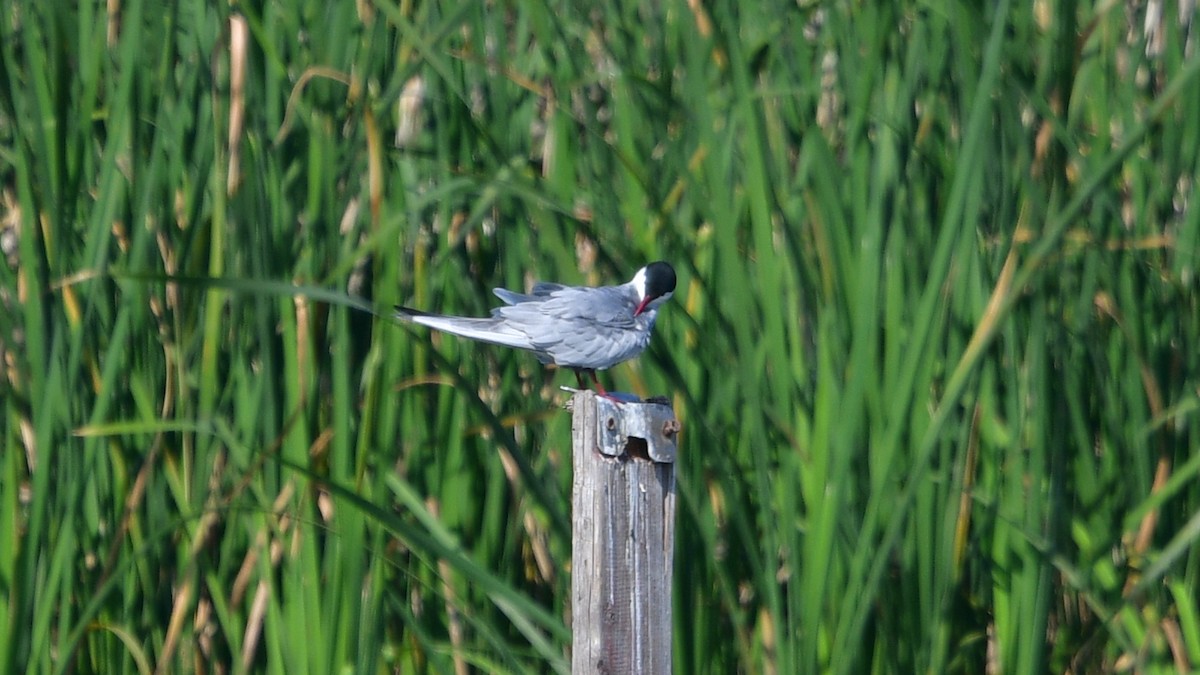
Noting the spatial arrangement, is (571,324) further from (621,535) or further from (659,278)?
(621,535)

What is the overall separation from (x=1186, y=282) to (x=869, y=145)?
0.56 metres

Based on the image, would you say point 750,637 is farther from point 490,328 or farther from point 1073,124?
point 1073,124

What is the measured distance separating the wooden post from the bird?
0.53 ft

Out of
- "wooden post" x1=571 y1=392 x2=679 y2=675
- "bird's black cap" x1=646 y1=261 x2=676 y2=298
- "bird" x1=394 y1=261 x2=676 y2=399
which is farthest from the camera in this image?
"bird's black cap" x1=646 y1=261 x2=676 y2=298

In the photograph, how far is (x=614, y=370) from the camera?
2.08 m

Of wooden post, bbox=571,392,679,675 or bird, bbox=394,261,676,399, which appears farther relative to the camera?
bird, bbox=394,261,676,399

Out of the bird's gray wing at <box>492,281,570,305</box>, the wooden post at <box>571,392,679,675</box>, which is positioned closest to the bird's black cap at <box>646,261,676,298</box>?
the bird's gray wing at <box>492,281,570,305</box>

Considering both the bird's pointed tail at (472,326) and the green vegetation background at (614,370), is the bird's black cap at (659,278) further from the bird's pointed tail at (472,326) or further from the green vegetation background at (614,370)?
the bird's pointed tail at (472,326)

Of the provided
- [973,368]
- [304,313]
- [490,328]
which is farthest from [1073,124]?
[304,313]

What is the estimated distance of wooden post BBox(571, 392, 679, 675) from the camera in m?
1.59

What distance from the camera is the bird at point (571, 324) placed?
5.81ft

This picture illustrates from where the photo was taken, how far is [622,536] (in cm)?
161

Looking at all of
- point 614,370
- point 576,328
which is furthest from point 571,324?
point 614,370

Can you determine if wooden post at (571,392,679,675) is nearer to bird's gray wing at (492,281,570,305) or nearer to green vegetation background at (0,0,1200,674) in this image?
green vegetation background at (0,0,1200,674)
